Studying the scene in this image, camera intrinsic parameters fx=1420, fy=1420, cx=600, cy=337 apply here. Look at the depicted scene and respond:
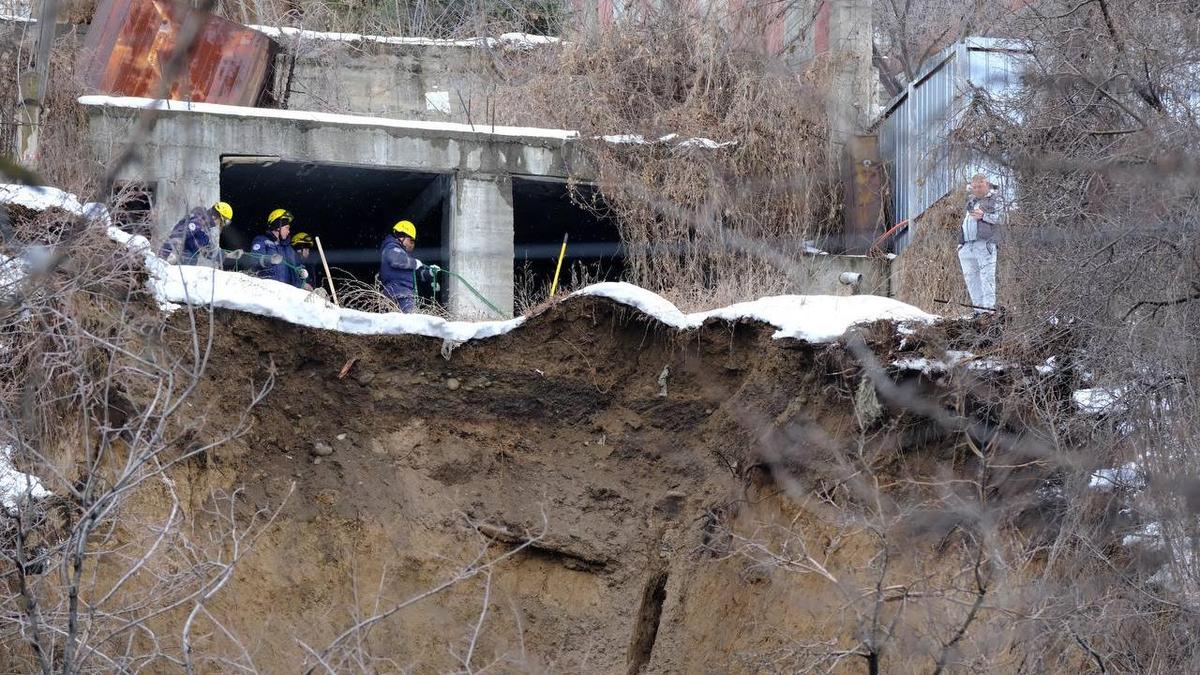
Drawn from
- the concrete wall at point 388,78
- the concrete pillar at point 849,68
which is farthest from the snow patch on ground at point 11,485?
the concrete pillar at point 849,68

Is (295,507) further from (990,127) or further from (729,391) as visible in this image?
(990,127)

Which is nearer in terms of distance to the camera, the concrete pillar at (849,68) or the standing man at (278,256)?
the standing man at (278,256)

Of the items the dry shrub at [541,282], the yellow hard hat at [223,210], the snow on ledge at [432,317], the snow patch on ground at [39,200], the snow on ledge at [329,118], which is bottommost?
the dry shrub at [541,282]

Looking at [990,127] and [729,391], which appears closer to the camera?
[729,391]

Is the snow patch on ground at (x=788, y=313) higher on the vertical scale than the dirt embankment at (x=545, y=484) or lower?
higher

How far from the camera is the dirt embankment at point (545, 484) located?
10062mm

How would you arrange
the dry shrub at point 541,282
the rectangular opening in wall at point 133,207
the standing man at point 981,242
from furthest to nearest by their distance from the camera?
the dry shrub at point 541,282
the standing man at point 981,242
the rectangular opening in wall at point 133,207

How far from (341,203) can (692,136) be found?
3992 mm

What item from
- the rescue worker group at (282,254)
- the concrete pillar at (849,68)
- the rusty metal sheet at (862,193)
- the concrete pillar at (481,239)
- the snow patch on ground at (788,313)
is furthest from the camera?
the concrete pillar at (849,68)

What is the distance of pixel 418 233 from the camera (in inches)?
634

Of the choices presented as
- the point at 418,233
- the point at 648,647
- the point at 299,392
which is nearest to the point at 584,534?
the point at 648,647

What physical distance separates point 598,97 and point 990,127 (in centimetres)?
474

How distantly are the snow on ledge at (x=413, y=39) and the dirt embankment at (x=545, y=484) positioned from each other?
7.41m

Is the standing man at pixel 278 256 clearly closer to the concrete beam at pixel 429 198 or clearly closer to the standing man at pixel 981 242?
the concrete beam at pixel 429 198
